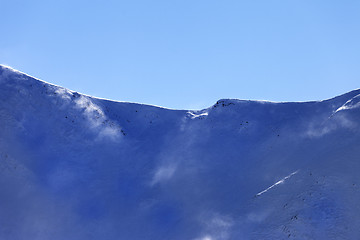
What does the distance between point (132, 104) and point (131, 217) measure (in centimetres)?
1367

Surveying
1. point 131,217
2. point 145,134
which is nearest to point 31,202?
point 131,217

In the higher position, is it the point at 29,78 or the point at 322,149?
the point at 29,78

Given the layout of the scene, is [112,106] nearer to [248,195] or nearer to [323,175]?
[248,195]

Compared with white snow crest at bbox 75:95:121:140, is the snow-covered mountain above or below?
below

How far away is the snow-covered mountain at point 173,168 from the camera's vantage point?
22734mm

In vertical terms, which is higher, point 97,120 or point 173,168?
point 97,120

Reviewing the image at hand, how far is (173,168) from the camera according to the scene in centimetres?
2964

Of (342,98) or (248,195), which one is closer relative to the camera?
(248,195)

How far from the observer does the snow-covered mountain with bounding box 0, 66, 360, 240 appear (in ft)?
74.6

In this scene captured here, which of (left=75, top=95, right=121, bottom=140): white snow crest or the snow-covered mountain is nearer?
the snow-covered mountain

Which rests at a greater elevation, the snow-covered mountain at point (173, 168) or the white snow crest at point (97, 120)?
the white snow crest at point (97, 120)

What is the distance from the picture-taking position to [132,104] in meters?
35.8

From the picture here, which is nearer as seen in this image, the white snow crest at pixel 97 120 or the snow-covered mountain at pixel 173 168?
the snow-covered mountain at pixel 173 168

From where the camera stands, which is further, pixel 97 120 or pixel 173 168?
pixel 97 120
